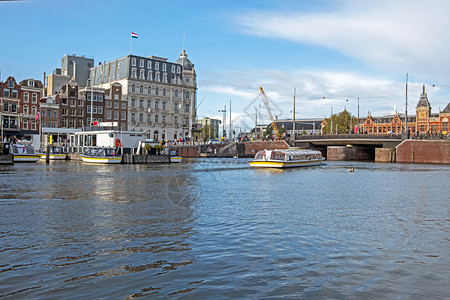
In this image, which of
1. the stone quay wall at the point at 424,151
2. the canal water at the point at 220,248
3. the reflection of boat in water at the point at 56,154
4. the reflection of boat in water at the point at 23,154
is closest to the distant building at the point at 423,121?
the stone quay wall at the point at 424,151

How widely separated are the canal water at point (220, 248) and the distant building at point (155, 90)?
→ 100 meters

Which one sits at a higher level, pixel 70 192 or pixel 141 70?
pixel 141 70

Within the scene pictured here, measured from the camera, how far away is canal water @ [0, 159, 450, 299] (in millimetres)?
10719

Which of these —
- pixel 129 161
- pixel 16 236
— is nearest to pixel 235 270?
pixel 16 236

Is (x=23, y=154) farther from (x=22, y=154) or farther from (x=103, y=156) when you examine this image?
(x=103, y=156)

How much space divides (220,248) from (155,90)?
121 m

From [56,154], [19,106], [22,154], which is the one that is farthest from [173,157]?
[19,106]

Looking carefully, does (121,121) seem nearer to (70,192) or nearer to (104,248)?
(70,192)

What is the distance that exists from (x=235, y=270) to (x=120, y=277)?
3.16m

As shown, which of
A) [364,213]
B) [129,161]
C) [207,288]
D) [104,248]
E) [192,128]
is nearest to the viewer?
[207,288]

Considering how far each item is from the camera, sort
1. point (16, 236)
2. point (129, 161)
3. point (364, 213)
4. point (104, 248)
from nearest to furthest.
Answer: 1. point (104, 248)
2. point (16, 236)
3. point (364, 213)
4. point (129, 161)

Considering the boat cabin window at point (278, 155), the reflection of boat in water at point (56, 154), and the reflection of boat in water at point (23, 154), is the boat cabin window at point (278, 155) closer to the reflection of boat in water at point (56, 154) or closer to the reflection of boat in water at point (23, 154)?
the reflection of boat in water at point (23, 154)

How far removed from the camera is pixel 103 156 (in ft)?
221

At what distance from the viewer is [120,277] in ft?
37.0
